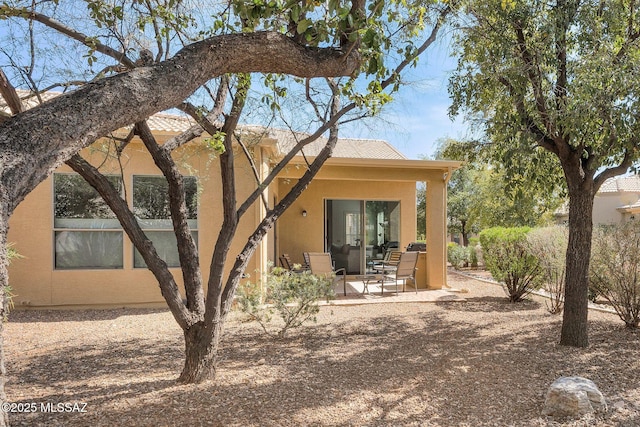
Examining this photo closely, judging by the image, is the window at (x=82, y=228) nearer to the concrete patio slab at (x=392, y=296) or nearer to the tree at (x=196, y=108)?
the tree at (x=196, y=108)

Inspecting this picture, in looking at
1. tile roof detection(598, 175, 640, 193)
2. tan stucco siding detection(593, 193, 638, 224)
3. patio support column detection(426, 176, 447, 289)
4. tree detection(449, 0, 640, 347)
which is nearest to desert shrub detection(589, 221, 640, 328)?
tree detection(449, 0, 640, 347)

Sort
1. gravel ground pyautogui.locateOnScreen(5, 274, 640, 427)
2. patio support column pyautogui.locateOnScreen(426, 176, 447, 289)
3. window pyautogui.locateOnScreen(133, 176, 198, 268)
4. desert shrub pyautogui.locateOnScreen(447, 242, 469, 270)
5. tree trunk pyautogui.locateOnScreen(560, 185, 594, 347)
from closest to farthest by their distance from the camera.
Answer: gravel ground pyautogui.locateOnScreen(5, 274, 640, 427), tree trunk pyautogui.locateOnScreen(560, 185, 594, 347), window pyautogui.locateOnScreen(133, 176, 198, 268), patio support column pyautogui.locateOnScreen(426, 176, 447, 289), desert shrub pyautogui.locateOnScreen(447, 242, 469, 270)

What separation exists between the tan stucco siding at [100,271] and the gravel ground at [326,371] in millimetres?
624

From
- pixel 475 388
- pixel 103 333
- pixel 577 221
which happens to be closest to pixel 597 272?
pixel 577 221

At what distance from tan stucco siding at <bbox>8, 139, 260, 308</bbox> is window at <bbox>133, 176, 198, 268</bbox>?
0.15 m

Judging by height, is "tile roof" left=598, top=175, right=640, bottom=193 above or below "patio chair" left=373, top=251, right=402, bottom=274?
above

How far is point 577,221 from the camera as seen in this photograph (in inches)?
225

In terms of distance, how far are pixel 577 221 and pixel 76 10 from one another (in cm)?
703

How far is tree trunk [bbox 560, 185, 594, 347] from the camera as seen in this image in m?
Answer: 5.65

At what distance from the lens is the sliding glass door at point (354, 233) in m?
13.5

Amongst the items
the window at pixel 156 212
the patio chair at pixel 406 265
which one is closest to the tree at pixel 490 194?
the patio chair at pixel 406 265

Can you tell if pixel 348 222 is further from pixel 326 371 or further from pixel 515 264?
pixel 326 371

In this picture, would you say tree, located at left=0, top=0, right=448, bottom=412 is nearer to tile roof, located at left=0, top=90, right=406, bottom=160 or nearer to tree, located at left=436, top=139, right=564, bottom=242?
tile roof, located at left=0, top=90, right=406, bottom=160

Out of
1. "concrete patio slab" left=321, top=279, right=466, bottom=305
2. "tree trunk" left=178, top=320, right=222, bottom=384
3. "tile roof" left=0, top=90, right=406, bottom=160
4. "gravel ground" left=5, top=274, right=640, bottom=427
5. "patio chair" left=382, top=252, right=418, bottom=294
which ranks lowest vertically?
"gravel ground" left=5, top=274, right=640, bottom=427
